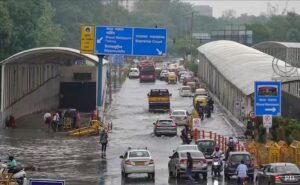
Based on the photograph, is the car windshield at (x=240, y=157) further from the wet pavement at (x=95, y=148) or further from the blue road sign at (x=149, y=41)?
the blue road sign at (x=149, y=41)

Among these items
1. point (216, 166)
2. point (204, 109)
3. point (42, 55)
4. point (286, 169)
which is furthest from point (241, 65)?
point (286, 169)

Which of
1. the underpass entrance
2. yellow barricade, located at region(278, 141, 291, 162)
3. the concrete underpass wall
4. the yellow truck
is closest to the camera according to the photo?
yellow barricade, located at region(278, 141, 291, 162)

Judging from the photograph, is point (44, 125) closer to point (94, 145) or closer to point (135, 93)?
point (94, 145)

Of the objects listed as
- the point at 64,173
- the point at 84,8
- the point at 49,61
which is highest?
the point at 84,8

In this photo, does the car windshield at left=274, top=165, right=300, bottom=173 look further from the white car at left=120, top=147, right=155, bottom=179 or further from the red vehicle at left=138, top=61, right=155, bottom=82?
the red vehicle at left=138, top=61, right=155, bottom=82

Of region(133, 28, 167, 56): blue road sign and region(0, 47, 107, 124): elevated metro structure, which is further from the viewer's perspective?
region(0, 47, 107, 124): elevated metro structure

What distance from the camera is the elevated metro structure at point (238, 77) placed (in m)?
58.8

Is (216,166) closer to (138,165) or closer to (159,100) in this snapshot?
(138,165)

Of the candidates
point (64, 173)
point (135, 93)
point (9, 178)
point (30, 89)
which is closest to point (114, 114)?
point (30, 89)

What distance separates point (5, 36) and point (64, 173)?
171 ft

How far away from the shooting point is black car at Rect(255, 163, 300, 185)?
99.3 feet

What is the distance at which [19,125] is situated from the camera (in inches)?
2463

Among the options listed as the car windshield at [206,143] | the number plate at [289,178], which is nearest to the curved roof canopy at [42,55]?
the car windshield at [206,143]

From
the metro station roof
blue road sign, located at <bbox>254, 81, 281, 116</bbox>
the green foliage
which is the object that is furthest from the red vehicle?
blue road sign, located at <bbox>254, 81, 281, 116</bbox>
